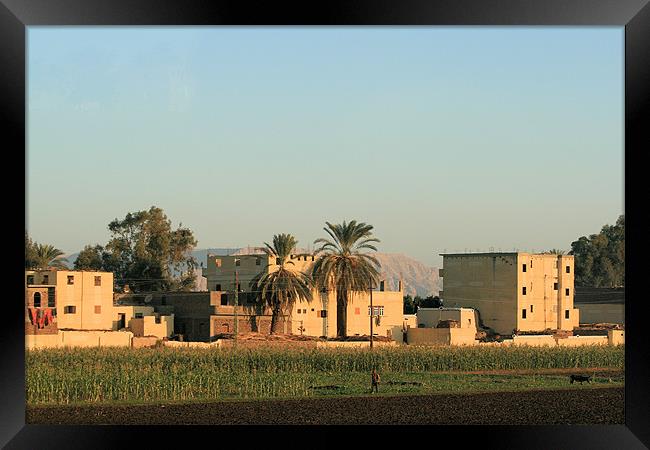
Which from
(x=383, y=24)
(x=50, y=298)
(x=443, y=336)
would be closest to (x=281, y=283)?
(x=443, y=336)

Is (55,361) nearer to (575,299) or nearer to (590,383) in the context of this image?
(590,383)

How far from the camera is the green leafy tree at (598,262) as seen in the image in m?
48.5

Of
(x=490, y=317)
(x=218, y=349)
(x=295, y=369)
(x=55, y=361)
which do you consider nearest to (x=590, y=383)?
(x=295, y=369)

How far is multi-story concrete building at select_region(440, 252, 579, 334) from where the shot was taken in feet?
116

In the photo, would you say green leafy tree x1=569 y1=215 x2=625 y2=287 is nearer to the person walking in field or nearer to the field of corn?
the field of corn

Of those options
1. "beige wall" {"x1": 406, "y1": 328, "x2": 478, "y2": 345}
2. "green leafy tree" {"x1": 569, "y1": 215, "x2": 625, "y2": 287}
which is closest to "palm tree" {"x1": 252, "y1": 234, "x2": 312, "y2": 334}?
"beige wall" {"x1": 406, "y1": 328, "x2": 478, "y2": 345}

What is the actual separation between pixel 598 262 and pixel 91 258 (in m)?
21.9

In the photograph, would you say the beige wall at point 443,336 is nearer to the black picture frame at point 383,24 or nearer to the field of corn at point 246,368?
the field of corn at point 246,368

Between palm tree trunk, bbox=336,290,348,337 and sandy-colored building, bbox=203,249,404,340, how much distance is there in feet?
1.46

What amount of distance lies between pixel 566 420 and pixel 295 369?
10140 mm

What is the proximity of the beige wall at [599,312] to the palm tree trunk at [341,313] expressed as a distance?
11.7 metres

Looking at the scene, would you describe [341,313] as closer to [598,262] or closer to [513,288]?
[513,288]

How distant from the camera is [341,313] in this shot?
3177 cm

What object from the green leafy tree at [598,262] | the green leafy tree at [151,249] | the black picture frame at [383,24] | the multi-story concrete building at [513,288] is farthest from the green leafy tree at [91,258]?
the black picture frame at [383,24]
